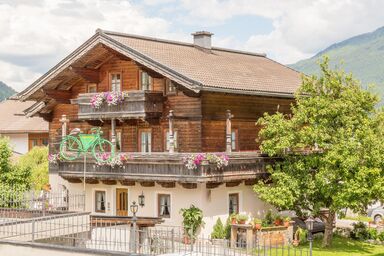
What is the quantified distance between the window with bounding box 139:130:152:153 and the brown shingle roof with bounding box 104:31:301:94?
4070mm

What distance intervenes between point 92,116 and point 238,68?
8540 mm

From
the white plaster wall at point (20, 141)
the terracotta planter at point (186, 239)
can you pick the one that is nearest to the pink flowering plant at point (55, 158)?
the terracotta planter at point (186, 239)

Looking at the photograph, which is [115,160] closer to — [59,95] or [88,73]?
[88,73]

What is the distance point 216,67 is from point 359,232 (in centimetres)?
1096

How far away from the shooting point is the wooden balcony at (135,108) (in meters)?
31.4

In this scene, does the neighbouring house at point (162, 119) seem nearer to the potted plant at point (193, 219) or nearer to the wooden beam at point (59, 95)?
the wooden beam at point (59, 95)

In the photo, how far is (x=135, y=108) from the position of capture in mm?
31625

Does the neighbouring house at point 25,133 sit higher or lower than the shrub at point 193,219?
higher

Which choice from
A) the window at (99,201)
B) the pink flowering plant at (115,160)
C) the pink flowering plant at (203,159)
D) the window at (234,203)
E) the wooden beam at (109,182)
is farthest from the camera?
the window at (99,201)

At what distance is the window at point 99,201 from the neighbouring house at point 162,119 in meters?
0.05

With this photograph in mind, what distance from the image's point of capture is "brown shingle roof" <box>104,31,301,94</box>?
3125 cm

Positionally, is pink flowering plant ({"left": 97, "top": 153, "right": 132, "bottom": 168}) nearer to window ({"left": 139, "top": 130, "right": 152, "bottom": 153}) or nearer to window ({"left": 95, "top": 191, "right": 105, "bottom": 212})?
window ({"left": 95, "top": 191, "right": 105, "bottom": 212})

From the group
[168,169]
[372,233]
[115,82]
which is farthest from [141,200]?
[372,233]

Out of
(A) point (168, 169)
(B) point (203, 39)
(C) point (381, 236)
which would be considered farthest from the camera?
(B) point (203, 39)
